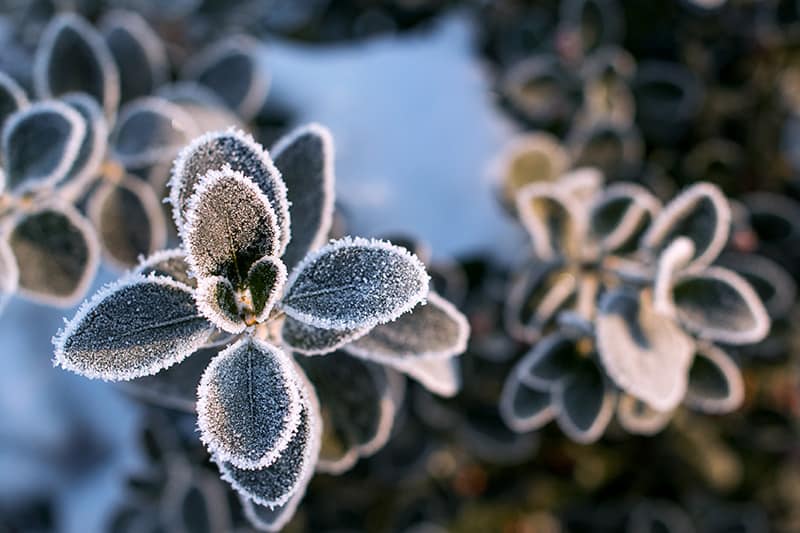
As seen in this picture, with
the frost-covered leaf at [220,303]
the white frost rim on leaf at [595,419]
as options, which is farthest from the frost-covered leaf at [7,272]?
the white frost rim on leaf at [595,419]

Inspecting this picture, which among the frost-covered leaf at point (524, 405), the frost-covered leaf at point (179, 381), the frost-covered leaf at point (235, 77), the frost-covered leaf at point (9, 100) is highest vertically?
the frost-covered leaf at point (9, 100)

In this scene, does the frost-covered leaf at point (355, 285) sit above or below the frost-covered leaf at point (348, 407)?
above

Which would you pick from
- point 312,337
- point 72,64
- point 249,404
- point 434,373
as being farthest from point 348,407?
point 72,64

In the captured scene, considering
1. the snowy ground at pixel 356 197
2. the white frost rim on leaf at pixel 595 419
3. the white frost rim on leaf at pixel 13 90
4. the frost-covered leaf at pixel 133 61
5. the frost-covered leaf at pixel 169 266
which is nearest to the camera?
the frost-covered leaf at pixel 169 266

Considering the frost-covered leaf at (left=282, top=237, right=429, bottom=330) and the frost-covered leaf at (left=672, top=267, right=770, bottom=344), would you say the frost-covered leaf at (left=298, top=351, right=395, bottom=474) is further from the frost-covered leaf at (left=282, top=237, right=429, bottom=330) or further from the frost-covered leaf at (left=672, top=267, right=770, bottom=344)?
the frost-covered leaf at (left=672, top=267, right=770, bottom=344)

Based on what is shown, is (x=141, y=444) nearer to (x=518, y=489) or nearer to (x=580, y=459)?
(x=518, y=489)

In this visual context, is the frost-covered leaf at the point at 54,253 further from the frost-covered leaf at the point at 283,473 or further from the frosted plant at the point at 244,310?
the frost-covered leaf at the point at 283,473
